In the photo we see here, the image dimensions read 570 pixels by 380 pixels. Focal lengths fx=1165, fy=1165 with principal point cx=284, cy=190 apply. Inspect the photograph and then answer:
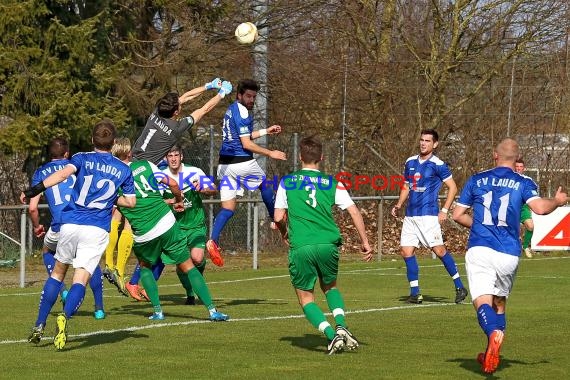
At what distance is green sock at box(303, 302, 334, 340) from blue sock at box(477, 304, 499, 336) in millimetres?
1426

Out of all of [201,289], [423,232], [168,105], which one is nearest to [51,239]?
[168,105]

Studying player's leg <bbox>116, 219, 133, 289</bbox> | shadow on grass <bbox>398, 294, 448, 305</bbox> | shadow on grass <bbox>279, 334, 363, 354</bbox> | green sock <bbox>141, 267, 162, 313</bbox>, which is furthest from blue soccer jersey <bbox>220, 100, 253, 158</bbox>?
shadow on grass <bbox>279, 334, 363, 354</bbox>

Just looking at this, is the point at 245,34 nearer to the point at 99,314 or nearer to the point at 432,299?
the point at 432,299

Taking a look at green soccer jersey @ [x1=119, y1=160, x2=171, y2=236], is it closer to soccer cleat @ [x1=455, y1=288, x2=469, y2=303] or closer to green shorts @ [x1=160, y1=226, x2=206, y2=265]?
green shorts @ [x1=160, y1=226, x2=206, y2=265]

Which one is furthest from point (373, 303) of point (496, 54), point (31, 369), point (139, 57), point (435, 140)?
point (496, 54)

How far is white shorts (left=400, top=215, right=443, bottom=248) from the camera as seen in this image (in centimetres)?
1573

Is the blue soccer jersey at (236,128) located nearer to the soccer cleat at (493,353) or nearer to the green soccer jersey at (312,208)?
the green soccer jersey at (312,208)

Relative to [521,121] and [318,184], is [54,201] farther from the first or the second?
[521,121]

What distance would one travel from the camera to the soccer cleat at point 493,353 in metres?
8.73

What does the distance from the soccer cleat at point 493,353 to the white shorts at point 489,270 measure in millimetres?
571

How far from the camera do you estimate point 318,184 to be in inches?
403

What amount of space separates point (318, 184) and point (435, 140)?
5.60 meters

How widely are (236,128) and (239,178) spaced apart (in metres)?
0.65

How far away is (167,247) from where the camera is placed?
1275 cm
